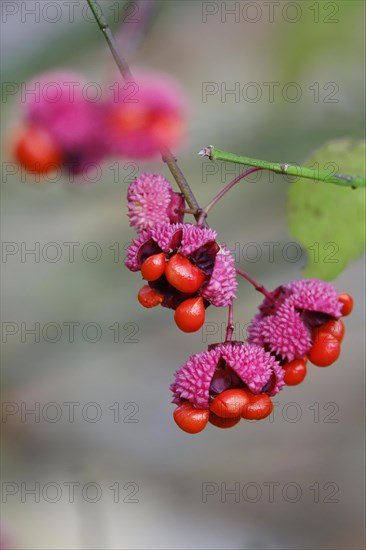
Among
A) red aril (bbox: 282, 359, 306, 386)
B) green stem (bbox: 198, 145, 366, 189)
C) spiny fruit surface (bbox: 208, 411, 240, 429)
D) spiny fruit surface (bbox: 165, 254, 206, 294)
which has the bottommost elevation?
spiny fruit surface (bbox: 208, 411, 240, 429)

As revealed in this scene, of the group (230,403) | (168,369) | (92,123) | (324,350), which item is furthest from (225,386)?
(168,369)

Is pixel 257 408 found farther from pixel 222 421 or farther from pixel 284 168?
pixel 284 168

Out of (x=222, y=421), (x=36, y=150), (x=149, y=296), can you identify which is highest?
(x=36, y=150)

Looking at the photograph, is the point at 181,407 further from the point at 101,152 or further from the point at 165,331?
the point at 165,331

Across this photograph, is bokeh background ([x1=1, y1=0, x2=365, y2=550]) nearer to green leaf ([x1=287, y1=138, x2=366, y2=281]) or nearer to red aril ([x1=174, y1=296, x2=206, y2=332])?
green leaf ([x1=287, y1=138, x2=366, y2=281])

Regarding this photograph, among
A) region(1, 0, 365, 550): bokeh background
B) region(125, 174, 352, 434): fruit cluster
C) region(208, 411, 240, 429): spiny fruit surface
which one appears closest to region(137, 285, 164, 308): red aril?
region(125, 174, 352, 434): fruit cluster

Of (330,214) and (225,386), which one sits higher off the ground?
(330,214)

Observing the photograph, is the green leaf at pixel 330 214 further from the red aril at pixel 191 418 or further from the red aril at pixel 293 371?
the red aril at pixel 191 418
